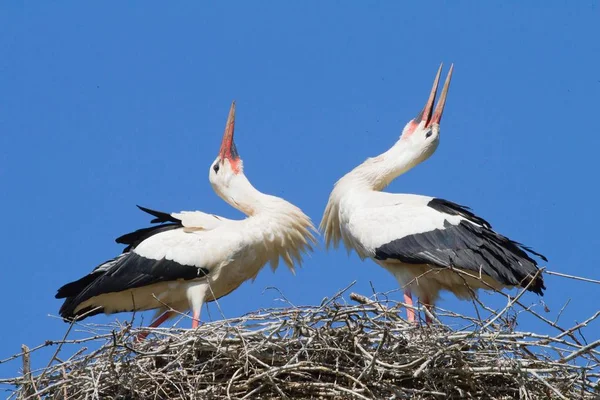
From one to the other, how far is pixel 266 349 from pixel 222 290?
2095 mm

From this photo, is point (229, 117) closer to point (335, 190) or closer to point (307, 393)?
point (335, 190)

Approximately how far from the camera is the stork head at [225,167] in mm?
10148

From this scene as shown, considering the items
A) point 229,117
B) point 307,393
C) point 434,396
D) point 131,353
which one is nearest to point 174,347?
point 131,353

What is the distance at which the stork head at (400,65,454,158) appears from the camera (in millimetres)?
10023

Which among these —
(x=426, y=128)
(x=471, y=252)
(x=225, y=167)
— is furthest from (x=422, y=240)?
(x=225, y=167)

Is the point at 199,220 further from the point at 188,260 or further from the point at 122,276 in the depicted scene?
the point at 122,276

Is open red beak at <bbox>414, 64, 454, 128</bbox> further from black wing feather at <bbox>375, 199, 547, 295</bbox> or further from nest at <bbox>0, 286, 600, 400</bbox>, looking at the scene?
nest at <bbox>0, 286, 600, 400</bbox>

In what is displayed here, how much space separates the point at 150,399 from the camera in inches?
289

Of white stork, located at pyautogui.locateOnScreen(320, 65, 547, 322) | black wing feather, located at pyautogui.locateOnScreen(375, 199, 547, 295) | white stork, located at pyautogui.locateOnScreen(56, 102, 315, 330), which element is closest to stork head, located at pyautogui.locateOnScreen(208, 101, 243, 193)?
white stork, located at pyautogui.locateOnScreen(56, 102, 315, 330)

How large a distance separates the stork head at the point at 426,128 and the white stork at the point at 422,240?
314 millimetres

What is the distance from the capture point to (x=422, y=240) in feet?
29.4

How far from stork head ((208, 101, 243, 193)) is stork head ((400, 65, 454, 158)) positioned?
48.8 inches

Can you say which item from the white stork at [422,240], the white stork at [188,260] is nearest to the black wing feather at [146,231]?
the white stork at [188,260]

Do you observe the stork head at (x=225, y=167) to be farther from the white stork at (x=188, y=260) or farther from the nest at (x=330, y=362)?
the nest at (x=330, y=362)
